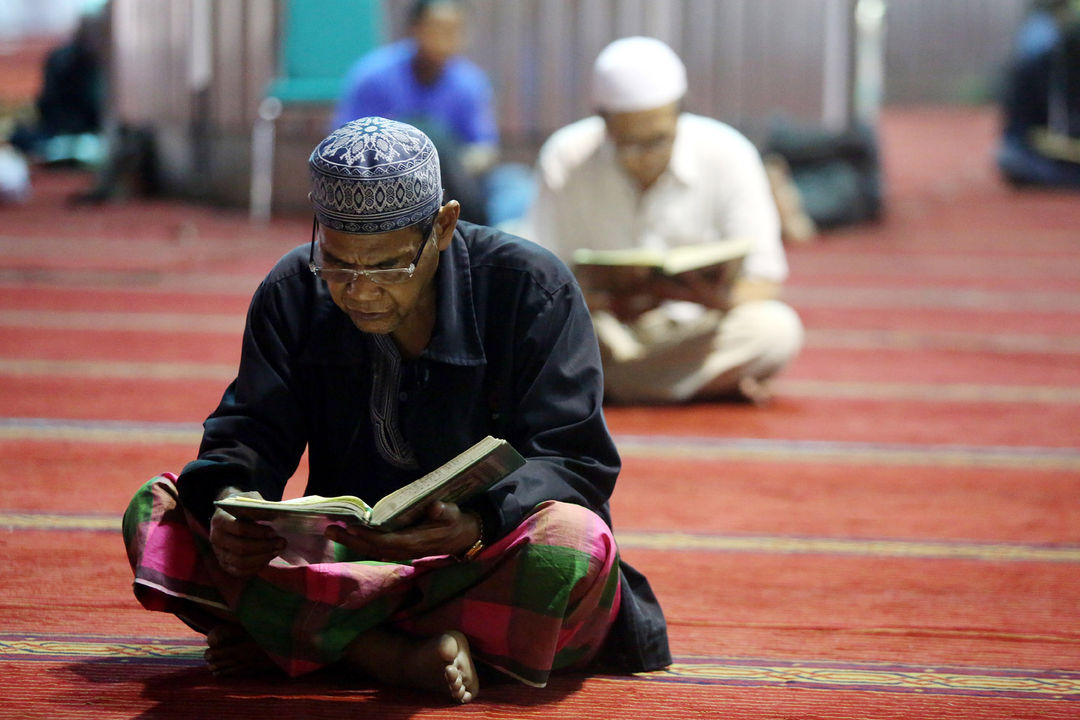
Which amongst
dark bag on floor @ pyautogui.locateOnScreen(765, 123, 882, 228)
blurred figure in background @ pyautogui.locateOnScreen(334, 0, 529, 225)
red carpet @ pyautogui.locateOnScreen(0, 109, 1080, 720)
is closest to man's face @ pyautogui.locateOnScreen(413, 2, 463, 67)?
blurred figure in background @ pyautogui.locateOnScreen(334, 0, 529, 225)

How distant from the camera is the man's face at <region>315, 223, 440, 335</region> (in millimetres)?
1732

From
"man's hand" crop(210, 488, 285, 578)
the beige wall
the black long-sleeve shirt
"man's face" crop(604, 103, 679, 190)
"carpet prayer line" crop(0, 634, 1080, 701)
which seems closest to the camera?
"man's hand" crop(210, 488, 285, 578)

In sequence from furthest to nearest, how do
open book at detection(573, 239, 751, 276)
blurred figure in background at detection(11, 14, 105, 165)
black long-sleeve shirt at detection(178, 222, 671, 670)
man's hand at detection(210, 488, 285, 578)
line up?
blurred figure in background at detection(11, 14, 105, 165), open book at detection(573, 239, 751, 276), black long-sleeve shirt at detection(178, 222, 671, 670), man's hand at detection(210, 488, 285, 578)

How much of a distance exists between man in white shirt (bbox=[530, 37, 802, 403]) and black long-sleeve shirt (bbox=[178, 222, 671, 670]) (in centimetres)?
181

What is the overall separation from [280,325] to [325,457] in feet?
0.69

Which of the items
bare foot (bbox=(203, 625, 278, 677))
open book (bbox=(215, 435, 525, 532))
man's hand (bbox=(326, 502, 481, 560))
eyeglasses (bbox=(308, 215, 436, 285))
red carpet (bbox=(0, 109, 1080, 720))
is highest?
eyeglasses (bbox=(308, 215, 436, 285))

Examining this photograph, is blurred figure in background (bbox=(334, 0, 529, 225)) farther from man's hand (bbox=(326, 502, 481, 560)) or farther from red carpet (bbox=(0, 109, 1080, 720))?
man's hand (bbox=(326, 502, 481, 560))

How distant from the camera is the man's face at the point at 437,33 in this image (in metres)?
5.83

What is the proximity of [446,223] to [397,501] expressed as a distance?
41 centimetres

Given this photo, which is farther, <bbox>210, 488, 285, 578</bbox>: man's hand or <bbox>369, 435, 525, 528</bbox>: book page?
<bbox>210, 488, 285, 578</bbox>: man's hand

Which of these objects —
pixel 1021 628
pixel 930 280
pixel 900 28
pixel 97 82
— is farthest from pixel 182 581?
pixel 900 28

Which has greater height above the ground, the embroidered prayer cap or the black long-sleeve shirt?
the embroidered prayer cap

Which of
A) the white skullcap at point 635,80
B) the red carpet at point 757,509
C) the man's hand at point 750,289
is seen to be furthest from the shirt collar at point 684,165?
the red carpet at point 757,509

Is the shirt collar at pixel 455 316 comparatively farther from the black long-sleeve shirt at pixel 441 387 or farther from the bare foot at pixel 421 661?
the bare foot at pixel 421 661
